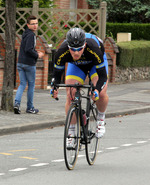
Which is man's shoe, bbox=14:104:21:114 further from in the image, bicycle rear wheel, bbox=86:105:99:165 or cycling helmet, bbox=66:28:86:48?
cycling helmet, bbox=66:28:86:48

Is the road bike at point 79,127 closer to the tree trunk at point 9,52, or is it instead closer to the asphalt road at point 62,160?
the asphalt road at point 62,160

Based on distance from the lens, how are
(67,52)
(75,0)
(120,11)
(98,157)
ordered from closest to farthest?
(67,52)
(98,157)
(120,11)
(75,0)

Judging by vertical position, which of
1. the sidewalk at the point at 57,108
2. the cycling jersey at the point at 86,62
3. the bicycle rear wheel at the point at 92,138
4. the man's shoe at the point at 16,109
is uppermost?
the cycling jersey at the point at 86,62

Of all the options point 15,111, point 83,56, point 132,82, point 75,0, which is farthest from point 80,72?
point 75,0

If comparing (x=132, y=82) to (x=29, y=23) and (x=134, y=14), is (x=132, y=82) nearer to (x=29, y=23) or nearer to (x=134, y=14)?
(x=29, y=23)

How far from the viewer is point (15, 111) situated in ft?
40.1

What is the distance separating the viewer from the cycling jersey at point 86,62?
292 inches

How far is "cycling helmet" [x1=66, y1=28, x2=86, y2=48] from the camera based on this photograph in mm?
7098

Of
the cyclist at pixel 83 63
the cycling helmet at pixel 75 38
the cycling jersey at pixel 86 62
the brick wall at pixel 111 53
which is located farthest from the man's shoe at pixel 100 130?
the brick wall at pixel 111 53

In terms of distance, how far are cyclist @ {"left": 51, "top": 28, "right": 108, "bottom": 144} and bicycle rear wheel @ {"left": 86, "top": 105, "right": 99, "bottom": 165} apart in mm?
83

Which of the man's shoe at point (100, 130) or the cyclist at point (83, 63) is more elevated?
the cyclist at point (83, 63)

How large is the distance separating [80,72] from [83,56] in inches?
15.7

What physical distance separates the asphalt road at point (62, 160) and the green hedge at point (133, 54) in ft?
32.8

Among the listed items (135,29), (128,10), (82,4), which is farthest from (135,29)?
(82,4)
